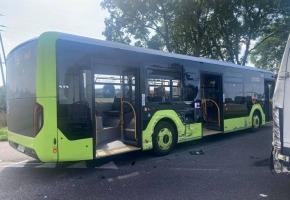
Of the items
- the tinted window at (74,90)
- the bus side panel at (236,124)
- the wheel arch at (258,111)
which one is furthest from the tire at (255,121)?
the tinted window at (74,90)

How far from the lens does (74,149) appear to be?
5.88 m

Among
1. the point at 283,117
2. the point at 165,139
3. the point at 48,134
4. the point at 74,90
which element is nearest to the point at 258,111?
the point at 165,139

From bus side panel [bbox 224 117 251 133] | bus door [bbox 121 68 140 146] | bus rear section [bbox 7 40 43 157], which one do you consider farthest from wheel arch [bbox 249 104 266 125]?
bus rear section [bbox 7 40 43 157]

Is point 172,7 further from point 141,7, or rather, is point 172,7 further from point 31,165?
point 31,165

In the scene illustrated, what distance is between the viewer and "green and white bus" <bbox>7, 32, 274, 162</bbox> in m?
5.65

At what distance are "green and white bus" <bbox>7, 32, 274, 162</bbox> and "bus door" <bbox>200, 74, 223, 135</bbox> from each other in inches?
1.5

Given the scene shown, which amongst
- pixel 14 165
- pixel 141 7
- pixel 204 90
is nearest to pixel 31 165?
pixel 14 165

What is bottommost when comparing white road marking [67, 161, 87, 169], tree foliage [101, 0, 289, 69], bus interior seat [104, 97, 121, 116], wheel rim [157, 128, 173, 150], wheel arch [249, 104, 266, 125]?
white road marking [67, 161, 87, 169]

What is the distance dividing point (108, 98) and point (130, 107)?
3.93 feet

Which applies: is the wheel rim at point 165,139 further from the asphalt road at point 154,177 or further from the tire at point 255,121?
the tire at point 255,121

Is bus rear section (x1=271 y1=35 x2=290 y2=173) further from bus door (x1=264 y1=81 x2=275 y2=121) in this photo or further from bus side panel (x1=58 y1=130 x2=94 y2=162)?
bus door (x1=264 y1=81 x2=275 y2=121)

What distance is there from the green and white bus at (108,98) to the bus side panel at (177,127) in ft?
0.09

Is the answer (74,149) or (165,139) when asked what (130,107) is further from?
(74,149)

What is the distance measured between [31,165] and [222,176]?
472cm
